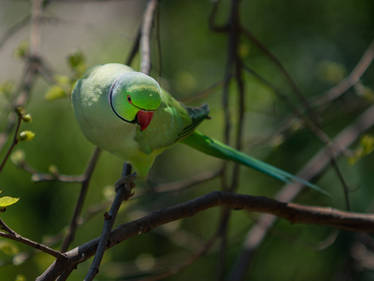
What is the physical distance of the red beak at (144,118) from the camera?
5.27ft

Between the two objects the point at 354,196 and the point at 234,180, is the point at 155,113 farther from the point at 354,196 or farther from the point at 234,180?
the point at 354,196

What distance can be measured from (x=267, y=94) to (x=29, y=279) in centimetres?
231

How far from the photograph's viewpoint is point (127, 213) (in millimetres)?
2656

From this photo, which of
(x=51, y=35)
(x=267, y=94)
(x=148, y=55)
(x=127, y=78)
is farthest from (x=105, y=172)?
(x=51, y=35)

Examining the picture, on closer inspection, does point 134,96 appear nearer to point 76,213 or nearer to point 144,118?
point 144,118

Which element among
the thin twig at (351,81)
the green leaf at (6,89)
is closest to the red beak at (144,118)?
the green leaf at (6,89)

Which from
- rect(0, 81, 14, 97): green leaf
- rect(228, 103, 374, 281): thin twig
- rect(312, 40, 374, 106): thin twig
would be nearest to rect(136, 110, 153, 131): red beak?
rect(0, 81, 14, 97): green leaf

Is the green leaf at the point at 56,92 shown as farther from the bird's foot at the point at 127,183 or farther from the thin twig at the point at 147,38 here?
the bird's foot at the point at 127,183

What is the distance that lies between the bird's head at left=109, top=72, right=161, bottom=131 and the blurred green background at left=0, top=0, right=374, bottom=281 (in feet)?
3.92

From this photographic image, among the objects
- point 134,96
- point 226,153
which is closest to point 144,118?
point 134,96

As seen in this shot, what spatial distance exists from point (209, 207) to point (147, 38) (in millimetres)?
834

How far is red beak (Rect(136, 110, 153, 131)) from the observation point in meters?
1.61

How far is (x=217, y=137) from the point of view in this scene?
3.75 m

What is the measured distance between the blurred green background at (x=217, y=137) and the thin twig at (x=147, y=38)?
855 millimetres
